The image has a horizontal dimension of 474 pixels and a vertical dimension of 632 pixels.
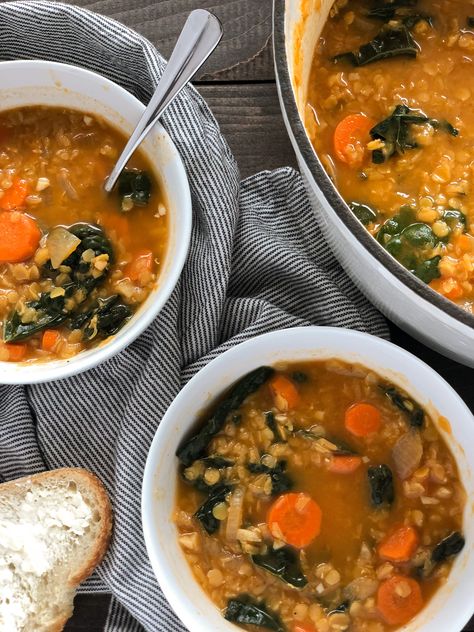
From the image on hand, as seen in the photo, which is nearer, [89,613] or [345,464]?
[345,464]

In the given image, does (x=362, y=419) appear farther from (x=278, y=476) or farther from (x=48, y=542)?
(x=48, y=542)

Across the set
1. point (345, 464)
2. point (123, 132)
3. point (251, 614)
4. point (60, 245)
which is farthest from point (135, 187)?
point (251, 614)

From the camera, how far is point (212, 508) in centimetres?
321

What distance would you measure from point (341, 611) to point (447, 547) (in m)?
0.44

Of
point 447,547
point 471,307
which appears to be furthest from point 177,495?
point 471,307

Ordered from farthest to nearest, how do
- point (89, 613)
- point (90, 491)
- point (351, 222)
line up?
point (89, 613)
point (90, 491)
point (351, 222)

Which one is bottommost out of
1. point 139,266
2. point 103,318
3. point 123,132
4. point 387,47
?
point 103,318

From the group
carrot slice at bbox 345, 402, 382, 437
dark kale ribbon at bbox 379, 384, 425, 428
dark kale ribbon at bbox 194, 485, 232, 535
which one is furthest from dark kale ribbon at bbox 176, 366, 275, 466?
dark kale ribbon at bbox 379, 384, 425, 428

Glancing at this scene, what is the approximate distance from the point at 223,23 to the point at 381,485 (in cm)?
194

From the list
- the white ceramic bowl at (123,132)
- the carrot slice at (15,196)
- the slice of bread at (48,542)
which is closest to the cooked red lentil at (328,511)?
the slice of bread at (48,542)

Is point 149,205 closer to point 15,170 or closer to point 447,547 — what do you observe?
point 15,170

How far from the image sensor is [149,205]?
10.7 feet

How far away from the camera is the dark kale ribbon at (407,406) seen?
3197 millimetres

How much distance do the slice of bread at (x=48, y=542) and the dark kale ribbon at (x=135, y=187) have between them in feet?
3.45
